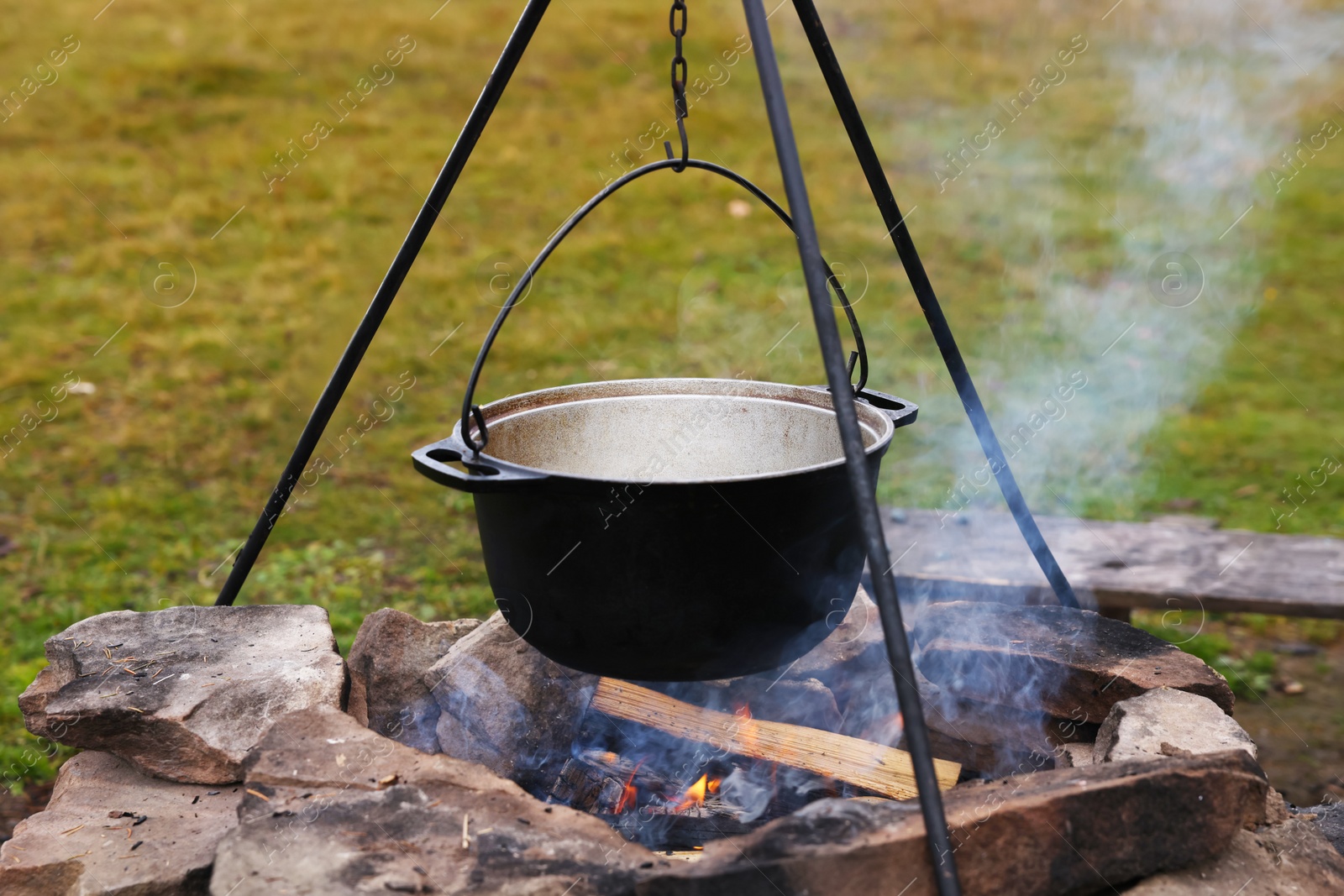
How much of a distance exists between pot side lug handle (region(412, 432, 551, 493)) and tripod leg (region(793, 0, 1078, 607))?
0.97 m

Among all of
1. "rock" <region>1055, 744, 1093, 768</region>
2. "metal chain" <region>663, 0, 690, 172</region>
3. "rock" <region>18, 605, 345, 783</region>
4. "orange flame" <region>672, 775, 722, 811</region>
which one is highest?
"metal chain" <region>663, 0, 690, 172</region>

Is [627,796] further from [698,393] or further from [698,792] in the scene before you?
[698,393]

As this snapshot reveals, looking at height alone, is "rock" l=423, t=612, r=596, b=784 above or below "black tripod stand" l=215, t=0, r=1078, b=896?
below

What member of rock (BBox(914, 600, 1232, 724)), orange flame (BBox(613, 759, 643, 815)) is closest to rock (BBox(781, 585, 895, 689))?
rock (BBox(914, 600, 1232, 724))

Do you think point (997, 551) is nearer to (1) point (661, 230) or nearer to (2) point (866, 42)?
(1) point (661, 230)

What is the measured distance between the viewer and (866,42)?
8625 millimetres

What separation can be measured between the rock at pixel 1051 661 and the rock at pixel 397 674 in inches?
48.0

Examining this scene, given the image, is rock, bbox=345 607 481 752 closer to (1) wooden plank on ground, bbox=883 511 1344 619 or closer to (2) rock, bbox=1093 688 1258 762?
(1) wooden plank on ground, bbox=883 511 1344 619

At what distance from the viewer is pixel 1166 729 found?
2008 millimetres

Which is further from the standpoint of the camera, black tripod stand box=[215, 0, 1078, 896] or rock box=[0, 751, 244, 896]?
rock box=[0, 751, 244, 896]

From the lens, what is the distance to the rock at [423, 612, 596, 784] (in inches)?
92.4

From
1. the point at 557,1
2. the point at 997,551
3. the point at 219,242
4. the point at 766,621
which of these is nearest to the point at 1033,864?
the point at 766,621

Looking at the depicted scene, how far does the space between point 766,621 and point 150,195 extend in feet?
23.7

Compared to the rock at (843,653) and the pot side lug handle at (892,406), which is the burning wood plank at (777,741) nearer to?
the rock at (843,653)
